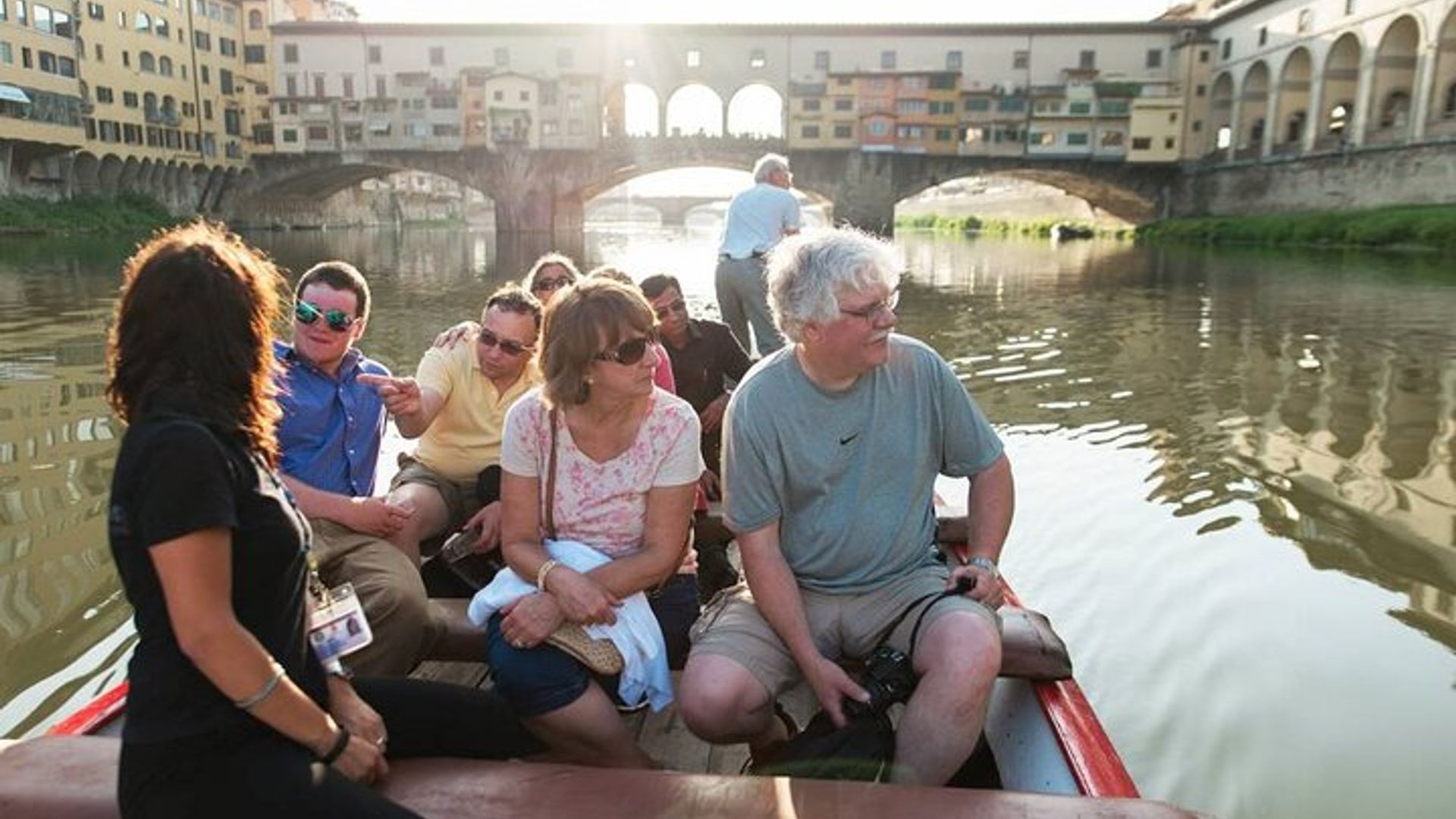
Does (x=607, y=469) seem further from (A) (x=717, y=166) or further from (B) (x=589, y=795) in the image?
(A) (x=717, y=166)

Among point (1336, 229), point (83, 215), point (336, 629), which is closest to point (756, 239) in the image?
point (336, 629)

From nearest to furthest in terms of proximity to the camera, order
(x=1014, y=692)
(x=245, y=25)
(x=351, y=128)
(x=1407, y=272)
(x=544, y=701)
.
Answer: (x=544, y=701) → (x=1014, y=692) → (x=1407, y=272) → (x=351, y=128) → (x=245, y=25)

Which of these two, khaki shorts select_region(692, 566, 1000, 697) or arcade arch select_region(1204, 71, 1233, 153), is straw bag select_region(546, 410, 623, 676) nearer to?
khaki shorts select_region(692, 566, 1000, 697)

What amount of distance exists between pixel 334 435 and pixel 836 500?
1633mm

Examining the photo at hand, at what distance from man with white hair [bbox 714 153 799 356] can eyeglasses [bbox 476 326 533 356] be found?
313cm

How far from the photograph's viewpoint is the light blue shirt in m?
6.74

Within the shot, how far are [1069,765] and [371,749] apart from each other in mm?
1411

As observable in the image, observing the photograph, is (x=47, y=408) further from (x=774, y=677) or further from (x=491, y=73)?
(x=491, y=73)

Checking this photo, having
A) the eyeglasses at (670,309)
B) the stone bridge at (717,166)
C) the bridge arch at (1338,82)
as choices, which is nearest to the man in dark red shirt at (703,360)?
the eyeglasses at (670,309)

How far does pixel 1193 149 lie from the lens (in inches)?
1820

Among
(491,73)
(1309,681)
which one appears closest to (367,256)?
(491,73)

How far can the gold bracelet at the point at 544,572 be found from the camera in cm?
239

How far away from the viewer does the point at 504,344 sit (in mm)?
3545

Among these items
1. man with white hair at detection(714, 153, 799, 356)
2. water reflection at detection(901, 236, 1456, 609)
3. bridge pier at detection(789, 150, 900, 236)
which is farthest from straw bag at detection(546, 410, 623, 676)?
bridge pier at detection(789, 150, 900, 236)
